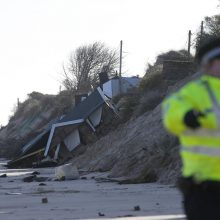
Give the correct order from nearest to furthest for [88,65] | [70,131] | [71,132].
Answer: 1. [70,131]
2. [71,132]
3. [88,65]

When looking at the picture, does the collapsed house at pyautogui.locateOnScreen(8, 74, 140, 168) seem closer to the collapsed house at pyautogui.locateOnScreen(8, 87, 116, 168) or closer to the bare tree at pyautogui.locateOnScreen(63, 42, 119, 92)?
the collapsed house at pyautogui.locateOnScreen(8, 87, 116, 168)

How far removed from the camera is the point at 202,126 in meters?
4.27

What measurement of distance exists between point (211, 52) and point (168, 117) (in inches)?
19.3

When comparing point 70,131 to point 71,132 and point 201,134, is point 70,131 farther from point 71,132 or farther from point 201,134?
point 201,134

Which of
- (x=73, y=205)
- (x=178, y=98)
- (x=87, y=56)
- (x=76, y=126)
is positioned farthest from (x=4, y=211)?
(x=87, y=56)

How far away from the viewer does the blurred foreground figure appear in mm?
4234

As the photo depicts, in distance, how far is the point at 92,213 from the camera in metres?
11.5

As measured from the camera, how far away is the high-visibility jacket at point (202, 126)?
4250 millimetres

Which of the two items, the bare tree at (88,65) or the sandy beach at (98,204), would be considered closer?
the sandy beach at (98,204)

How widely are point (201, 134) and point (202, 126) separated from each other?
6 cm

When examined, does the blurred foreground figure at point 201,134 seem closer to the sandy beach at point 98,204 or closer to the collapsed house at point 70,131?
the sandy beach at point 98,204

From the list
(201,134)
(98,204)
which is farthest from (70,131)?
(201,134)

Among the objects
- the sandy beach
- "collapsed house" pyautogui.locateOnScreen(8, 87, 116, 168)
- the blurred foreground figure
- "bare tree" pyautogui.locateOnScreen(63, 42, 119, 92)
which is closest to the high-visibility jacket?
the blurred foreground figure

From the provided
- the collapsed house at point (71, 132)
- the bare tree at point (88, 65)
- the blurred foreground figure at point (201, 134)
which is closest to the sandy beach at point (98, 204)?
the blurred foreground figure at point (201, 134)
